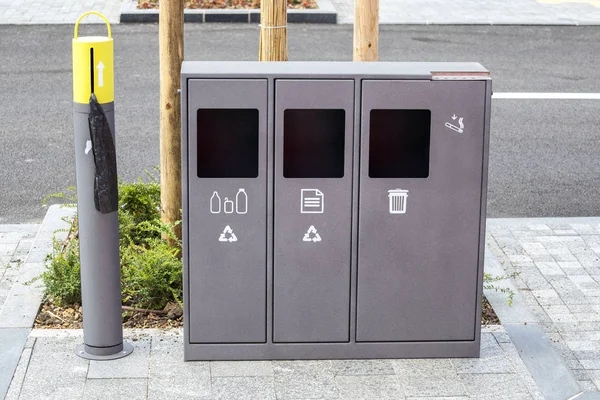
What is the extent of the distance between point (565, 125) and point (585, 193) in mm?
2090

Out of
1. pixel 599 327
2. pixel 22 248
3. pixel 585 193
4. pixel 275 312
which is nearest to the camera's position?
pixel 275 312

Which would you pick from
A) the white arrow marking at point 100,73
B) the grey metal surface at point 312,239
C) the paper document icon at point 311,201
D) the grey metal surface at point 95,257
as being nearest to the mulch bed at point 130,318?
the grey metal surface at point 95,257

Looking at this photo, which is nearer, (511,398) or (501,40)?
(511,398)

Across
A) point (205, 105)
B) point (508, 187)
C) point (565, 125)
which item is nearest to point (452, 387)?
point (205, 105)

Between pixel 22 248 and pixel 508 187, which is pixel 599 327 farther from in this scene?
pixel 22 248

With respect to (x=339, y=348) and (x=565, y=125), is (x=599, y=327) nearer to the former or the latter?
(x=339, y=348)

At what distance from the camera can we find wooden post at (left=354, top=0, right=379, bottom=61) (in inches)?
253

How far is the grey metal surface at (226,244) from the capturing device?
5148mm

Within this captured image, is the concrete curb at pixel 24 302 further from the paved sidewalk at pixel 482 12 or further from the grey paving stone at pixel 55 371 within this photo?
the paved sidewalk at pixel 482 12

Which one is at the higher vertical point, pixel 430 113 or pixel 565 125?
pixel 430 113

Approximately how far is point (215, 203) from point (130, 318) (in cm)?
116

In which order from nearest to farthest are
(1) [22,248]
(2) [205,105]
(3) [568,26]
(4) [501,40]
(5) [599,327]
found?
(2) [205,105]
(5) [599,327]
(1) [22,248]
(4) [501,40]
(3) [568,26]

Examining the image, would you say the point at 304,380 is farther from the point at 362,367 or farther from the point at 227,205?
the point at 227,205

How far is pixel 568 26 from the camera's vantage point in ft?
52.7
